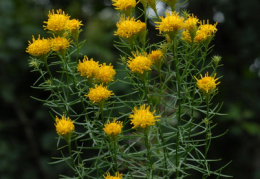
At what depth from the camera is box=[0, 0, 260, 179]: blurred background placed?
3225mm

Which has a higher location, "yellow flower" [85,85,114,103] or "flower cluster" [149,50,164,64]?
"flower cluster" [149,50,164,64]

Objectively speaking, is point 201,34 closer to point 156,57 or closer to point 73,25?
point 156,57

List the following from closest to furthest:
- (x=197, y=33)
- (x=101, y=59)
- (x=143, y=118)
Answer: (x=143, y=118) → (x=197, y=33) → (x=101, y=59)

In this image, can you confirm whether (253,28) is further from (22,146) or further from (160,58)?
(160,58)

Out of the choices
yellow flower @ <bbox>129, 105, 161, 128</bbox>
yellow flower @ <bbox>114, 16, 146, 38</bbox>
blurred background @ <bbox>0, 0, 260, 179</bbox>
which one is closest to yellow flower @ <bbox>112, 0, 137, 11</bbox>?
yellow flower @ <bbox>114, 16, 146, 38</bbox>

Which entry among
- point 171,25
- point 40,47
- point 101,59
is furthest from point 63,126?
point 101,59

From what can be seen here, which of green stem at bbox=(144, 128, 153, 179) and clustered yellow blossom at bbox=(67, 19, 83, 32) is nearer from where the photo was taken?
green stem at bbox=(144, 128, 153, 179)

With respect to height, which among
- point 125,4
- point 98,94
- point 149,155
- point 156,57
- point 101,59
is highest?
point 101,59

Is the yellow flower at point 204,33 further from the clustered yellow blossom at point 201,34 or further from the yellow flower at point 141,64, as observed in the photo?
the yellow flower at point 141,64

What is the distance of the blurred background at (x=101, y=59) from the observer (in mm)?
3225

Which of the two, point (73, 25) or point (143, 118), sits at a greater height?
point (73, 25)

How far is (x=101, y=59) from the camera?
9.89ft

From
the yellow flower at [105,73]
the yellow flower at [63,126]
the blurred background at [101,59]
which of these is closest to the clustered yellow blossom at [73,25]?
the yellow flower at [105,73]

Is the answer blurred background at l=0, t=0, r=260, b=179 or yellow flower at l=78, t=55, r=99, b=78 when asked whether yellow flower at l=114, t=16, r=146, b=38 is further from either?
blurred background at l=0, t=0, r=260, b=179
